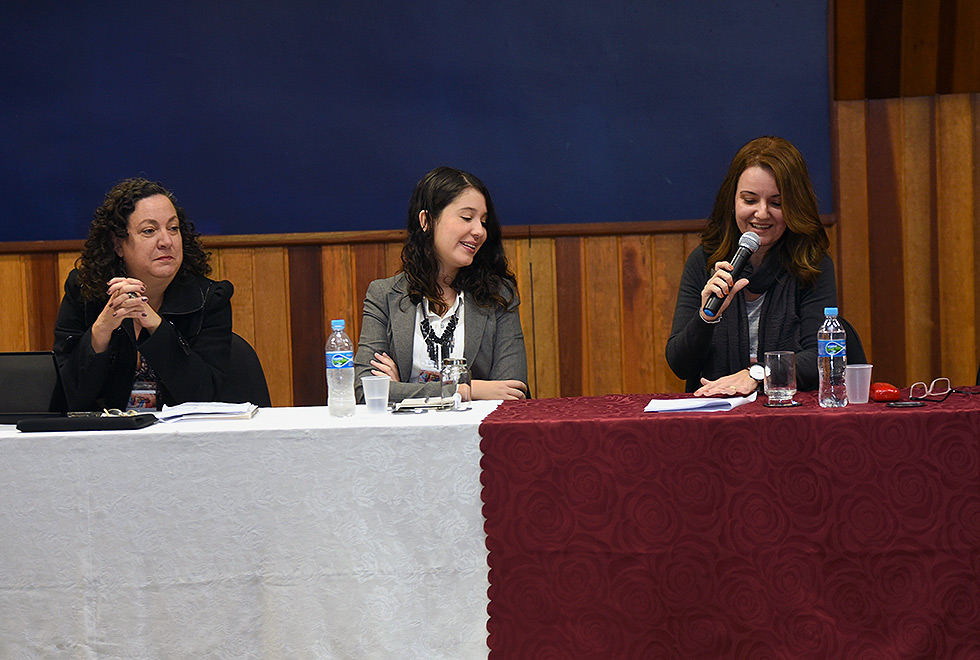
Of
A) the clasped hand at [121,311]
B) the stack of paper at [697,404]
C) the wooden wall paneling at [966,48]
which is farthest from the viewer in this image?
the wooden wall paneling at [966,48]

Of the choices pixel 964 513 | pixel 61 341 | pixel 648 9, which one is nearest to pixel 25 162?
pixel 61 341

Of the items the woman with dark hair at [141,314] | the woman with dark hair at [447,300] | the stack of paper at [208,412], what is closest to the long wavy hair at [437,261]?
the woman with dark hair at [447,300]

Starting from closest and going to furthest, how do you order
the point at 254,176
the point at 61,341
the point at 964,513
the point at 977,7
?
the point at 964,513
the point at 61,341
the point at 977,7
the point at 254,176

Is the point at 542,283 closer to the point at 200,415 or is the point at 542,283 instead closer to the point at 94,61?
the point at 200,415

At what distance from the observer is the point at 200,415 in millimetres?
1894

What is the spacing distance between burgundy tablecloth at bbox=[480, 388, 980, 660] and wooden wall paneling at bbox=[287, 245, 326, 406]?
1.76 m

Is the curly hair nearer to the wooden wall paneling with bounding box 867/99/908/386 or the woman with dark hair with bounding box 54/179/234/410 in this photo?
the woman with dark hair with bounding box 54/179/234/410

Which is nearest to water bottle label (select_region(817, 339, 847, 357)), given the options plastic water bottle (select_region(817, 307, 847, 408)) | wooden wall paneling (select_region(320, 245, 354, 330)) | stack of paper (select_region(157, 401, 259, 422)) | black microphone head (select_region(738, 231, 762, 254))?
plastic water bottle (select_region(817, 307, 847, 408))

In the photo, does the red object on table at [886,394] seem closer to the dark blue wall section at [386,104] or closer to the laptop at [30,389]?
the dark blue wall section at [386,104]

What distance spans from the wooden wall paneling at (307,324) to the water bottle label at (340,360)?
1417 millimetres

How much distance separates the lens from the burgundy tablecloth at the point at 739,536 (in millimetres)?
1604

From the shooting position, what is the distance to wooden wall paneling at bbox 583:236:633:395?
3.22 m

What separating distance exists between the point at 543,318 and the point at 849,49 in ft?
4.46

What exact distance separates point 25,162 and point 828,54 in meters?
2.90
